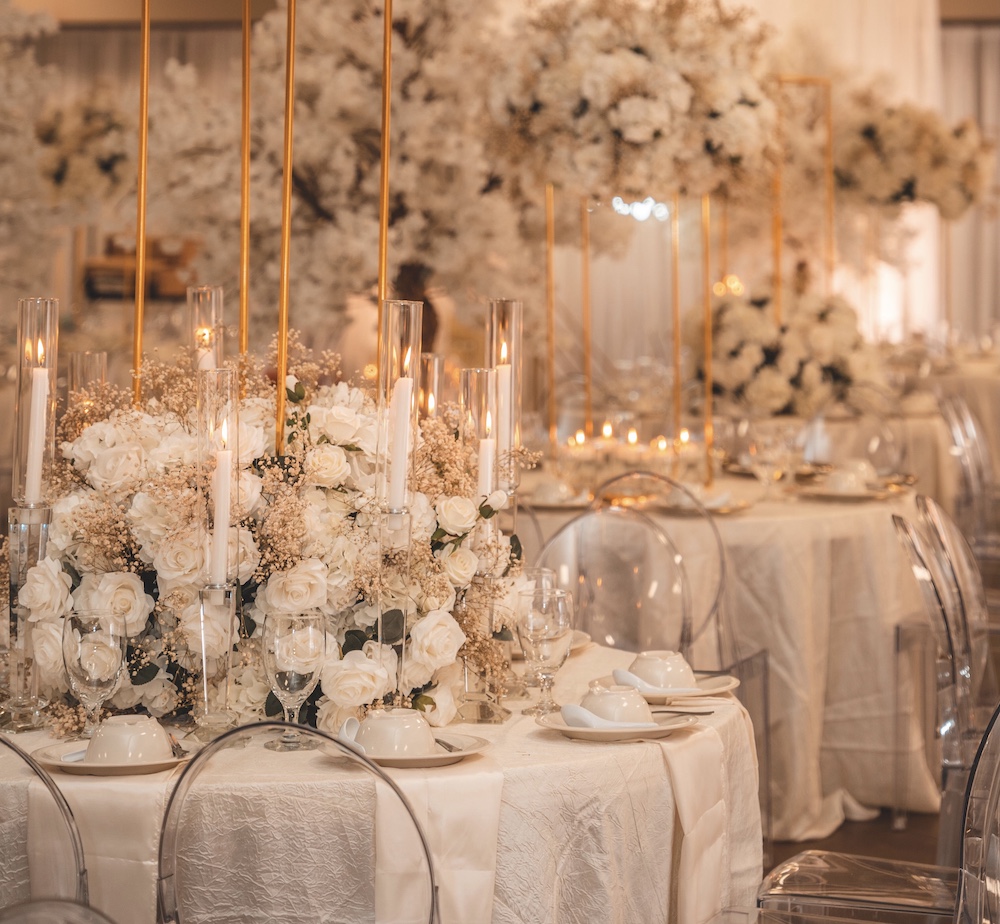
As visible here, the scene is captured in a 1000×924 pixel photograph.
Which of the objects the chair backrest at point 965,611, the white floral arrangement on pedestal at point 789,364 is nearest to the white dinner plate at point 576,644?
A: the chair backrest at point 965,611

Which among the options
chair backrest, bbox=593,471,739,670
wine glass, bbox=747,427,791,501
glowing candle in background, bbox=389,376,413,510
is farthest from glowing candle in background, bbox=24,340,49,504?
wine glass, bbox=747,427,791,501

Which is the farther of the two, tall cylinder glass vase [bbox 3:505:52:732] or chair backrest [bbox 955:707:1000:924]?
tall cylinder glass vase [bbox 3:505:52:732]

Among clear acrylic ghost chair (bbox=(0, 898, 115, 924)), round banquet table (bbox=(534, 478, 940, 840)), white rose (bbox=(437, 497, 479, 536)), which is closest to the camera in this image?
clear acrylic ghost chair (bbox=(0, 898, 115, 924))

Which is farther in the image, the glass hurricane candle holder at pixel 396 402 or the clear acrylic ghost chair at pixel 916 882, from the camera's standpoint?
the glass hurricane candle holder at pixel 396 402

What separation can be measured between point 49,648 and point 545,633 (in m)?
0.77

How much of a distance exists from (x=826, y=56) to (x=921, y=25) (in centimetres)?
462

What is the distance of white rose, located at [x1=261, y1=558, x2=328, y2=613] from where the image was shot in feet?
6.85

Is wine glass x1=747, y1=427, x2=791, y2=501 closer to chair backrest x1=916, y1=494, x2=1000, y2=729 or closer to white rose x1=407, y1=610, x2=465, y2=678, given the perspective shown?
chair backrest x1=916, y1=494, x2=1000, y2=729

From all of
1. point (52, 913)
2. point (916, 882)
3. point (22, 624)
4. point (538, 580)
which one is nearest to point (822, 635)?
point (916, 882)

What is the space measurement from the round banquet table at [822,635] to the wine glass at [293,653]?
2019 mm

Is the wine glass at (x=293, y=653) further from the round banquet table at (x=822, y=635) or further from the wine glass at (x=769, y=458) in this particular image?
the wine glass at (x=769, y=458)

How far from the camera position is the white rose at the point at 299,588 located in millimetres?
2088

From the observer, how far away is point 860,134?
24.3 feet

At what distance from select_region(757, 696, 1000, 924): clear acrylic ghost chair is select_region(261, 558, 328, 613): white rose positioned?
893 mm
